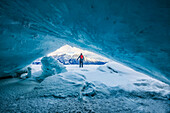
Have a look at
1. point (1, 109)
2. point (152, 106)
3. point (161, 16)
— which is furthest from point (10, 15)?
point (152, 106)

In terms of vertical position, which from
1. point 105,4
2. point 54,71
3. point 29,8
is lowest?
point 54,71

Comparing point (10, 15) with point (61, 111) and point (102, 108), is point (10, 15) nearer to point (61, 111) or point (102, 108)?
point (61, 111)

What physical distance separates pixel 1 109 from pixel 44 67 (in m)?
2.73

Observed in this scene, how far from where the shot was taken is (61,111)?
56.4 inches

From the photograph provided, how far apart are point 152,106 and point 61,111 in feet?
6.50

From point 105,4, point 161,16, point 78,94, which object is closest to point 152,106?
point 78,94

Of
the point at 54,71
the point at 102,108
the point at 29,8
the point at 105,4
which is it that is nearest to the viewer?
the point at 105,4

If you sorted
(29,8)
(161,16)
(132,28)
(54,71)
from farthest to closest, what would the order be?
1. (54,71)
2. (29,8)
3. (132,28)
4. (161,16)

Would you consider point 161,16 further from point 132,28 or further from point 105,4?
point 105,4

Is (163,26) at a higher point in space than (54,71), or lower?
higher

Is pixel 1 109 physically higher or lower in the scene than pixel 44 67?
lower

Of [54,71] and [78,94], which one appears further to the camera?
[54,71]

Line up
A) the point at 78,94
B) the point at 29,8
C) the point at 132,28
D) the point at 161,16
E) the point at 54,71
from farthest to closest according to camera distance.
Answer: the point at 54,71, the point at 78,94, the point at 29,8, the point at 132,28, the point at 161,16

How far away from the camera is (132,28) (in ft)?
3.50
